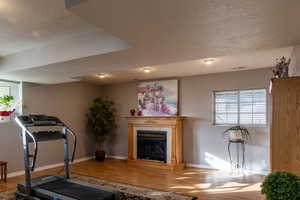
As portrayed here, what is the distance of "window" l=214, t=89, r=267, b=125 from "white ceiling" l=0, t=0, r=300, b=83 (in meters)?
1.45

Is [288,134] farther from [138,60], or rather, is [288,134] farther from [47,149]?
[47,149]

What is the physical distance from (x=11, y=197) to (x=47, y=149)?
2.07 metres

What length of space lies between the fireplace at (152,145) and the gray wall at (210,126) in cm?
58

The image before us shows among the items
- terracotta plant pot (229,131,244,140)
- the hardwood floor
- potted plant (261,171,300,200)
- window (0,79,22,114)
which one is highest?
window (0,79,22,114)

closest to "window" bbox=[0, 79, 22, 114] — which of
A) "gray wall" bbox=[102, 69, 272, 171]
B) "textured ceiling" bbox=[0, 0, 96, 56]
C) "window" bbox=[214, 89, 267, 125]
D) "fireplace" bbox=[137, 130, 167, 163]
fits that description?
"textured ceiling" bbox=[0, 0, 96, 56]

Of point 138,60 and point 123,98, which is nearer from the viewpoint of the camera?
point 138,60

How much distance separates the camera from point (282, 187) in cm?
135

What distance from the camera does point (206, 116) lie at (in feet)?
18.0

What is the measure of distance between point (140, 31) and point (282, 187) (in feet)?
5.32

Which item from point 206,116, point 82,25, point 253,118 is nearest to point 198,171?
point 206,116

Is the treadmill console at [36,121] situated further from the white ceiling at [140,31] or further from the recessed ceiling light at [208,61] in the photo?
the recessed ceiling light at [208,61]

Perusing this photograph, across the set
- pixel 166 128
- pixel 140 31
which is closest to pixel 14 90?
pixel 166 128

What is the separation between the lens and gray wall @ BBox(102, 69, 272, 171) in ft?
15.9

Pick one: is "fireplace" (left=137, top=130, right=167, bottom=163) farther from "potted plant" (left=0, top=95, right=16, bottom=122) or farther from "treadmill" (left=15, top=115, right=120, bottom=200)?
"potted plant" (left=0, top=95, right=16, bottom=122)
